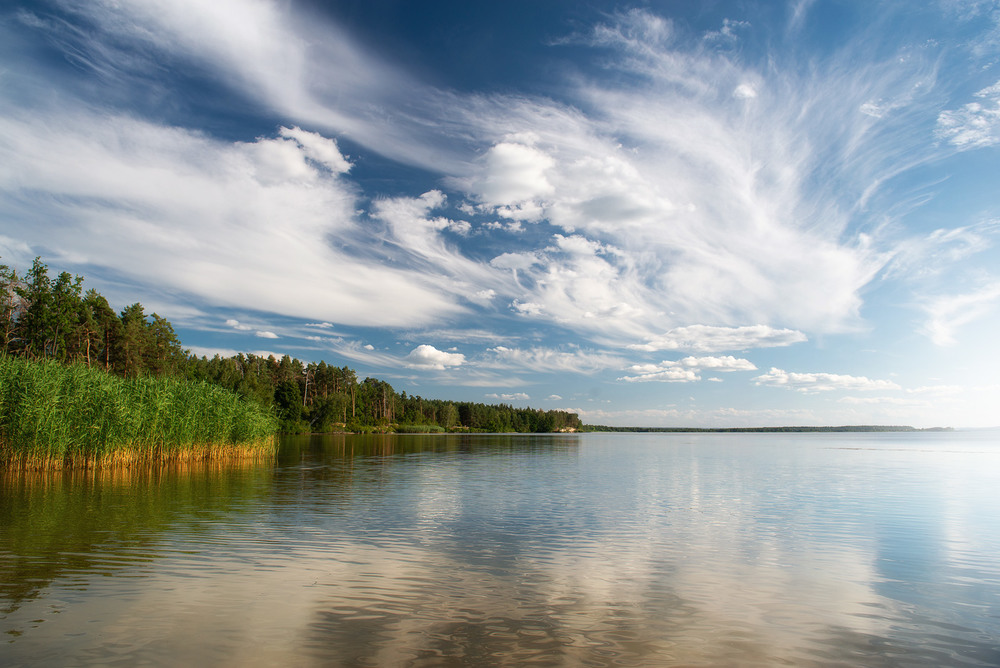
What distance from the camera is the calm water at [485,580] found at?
7.33m

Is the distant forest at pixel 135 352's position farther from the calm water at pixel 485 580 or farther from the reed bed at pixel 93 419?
the calm water at pixel 485 580

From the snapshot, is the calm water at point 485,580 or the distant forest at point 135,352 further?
the distant forest at point 135,352

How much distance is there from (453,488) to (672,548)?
13.7 metres

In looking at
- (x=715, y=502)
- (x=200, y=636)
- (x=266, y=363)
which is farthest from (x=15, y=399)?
(x=266, y=363)

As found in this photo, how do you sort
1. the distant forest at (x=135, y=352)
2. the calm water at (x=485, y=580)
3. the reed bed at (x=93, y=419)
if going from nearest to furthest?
1. the calm water at (x=485, y=580)
2. the reed bed at (x=93, y=419)
3. the distant forest at (x=135, y=352)

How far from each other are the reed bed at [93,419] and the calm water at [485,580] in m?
2.68

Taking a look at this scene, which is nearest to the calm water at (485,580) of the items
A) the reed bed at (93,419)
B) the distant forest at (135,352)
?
the reed bed at (93,419)

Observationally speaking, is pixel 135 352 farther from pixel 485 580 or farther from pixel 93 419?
pixel 485 580

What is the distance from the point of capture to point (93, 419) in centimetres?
2617

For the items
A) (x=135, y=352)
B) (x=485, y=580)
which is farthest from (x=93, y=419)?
(x=135, y=352)

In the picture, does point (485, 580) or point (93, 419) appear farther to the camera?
point (93, 419)

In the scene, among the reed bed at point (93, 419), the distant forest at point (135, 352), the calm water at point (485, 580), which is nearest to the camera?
the calm water at point (485, 580)

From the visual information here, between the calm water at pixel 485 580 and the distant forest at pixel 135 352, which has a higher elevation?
the distant forest at pixel 135 352

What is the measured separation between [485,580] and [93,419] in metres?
25.4
